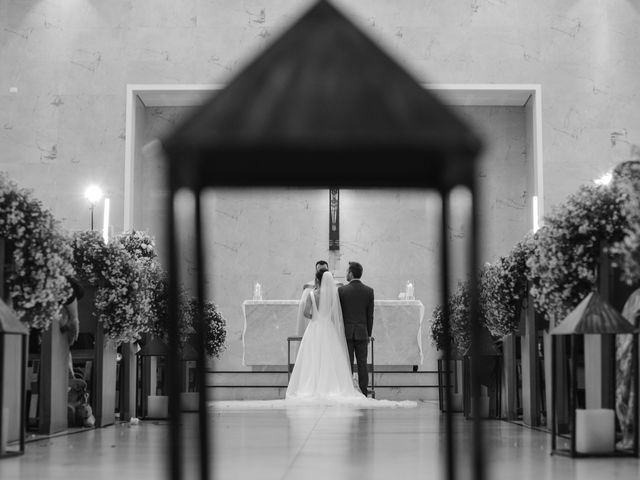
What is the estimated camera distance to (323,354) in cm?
1405

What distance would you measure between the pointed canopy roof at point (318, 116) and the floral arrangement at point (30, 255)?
4757mm

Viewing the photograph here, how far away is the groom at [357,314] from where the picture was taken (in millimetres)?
13414

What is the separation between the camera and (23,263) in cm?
668

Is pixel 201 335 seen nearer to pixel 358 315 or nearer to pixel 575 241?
pixel 575 241

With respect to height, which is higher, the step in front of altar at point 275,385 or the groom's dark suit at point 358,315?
the groom's dark suit at point 358,315

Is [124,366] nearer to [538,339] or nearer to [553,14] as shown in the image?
[538,339]

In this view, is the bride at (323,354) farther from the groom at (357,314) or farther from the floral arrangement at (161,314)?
the floral arrangement at (161,314)

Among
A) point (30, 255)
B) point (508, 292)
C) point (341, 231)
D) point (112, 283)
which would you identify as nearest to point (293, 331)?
point (341, 231)

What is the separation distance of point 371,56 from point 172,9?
685 inches

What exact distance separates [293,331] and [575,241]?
10.3 meters

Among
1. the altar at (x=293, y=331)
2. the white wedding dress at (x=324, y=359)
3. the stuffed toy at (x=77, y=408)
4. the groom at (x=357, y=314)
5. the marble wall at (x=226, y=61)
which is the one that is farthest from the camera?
the marble wall at (x=226, y=61)

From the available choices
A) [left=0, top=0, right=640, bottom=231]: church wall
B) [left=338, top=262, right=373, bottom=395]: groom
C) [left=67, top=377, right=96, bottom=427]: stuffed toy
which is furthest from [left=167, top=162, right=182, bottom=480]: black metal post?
[left=0, top=0, right=640, bottom=231]: church wall

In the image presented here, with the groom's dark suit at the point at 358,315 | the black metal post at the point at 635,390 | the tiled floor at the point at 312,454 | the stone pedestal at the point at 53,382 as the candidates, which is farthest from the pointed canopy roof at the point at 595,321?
the groom's dark suit at the point at 358,315

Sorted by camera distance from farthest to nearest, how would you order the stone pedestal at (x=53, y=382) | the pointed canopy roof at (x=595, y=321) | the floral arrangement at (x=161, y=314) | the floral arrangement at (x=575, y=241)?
the floral arrangement at (x=161, y=314), the stone pedestal at (x=53, y=382), the floral arrangement at (x=575, y=241), the pointed canopy roof at (x=595, y=321)
